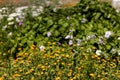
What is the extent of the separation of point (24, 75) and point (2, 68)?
60 cm

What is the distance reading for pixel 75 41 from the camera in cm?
762

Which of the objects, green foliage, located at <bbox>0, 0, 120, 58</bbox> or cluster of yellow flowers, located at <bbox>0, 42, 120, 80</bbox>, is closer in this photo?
cluster of yellow flowers, located at <bbox>0, 42, 120, 80</bbox>

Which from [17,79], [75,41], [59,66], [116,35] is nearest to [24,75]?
[17,79]

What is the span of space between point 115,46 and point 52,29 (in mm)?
1207

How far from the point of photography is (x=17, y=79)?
237 inches

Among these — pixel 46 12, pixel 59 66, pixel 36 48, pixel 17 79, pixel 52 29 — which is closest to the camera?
pixel 17 79

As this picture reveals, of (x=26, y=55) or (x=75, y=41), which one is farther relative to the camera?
(x=75, y=41)

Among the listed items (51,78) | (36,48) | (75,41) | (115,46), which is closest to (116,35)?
(115,46)

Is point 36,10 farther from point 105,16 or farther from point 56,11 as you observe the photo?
point 105,16

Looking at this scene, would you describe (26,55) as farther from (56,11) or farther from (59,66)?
(56,11)

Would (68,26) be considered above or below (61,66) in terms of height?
above

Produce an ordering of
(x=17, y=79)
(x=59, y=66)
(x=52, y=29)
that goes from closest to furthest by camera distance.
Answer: (x=17, y=79), (x=59, y=66), (x=52, y=29)

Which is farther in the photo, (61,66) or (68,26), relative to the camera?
(68,26)

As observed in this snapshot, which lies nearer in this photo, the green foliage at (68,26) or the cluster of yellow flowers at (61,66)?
the cluster of yellow flowers at (61,66)
